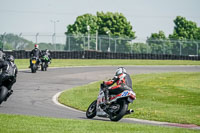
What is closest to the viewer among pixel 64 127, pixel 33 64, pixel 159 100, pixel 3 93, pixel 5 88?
pixel 64 127

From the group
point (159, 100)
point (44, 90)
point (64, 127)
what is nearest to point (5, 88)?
point (64, 127)

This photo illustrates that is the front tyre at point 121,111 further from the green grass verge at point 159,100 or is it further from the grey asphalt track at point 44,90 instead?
the green grass verge at point 159,100

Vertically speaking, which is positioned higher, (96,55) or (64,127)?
(96,55)

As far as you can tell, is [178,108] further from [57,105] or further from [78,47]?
[78,47]

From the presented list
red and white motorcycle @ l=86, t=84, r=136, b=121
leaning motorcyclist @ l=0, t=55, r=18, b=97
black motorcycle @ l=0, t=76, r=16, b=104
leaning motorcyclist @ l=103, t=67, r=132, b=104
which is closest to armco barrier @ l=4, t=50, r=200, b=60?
leaning motorcyclist @ l=0, t=55, r=18, b=97

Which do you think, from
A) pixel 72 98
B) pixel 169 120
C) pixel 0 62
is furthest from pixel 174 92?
pixel 0 62

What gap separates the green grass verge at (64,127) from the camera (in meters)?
9.92

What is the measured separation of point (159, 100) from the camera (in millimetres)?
18109

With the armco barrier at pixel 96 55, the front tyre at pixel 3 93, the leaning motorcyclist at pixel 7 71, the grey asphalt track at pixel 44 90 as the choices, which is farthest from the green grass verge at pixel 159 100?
the armco barrier at pixel 96 55

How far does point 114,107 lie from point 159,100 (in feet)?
18.5

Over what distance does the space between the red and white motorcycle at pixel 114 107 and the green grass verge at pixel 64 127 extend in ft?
4.14

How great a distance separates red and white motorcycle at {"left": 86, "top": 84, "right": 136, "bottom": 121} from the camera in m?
12.4

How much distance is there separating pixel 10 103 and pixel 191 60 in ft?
108

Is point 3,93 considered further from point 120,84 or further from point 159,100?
point 159,100
